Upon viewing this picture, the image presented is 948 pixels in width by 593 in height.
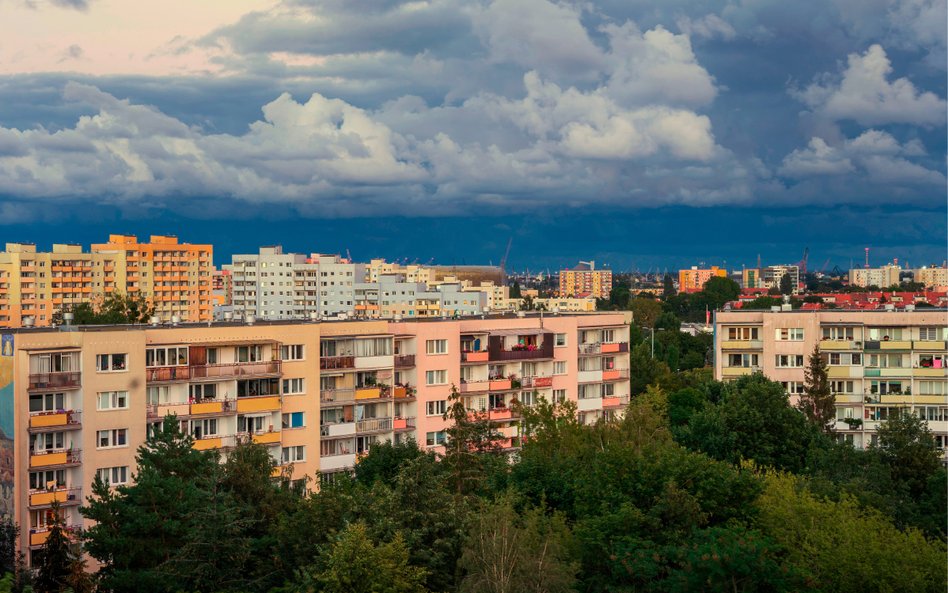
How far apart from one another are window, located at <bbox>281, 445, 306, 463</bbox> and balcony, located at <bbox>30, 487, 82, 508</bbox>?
25.3 ft

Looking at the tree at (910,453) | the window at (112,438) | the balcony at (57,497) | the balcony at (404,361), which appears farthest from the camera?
the balcony at (404,361)

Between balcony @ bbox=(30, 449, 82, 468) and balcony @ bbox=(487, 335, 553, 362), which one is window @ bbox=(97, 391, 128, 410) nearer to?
balcony @ bbox=(30, 449, 82, 468)

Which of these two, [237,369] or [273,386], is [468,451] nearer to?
[273,386]

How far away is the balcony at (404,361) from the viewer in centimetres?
4534

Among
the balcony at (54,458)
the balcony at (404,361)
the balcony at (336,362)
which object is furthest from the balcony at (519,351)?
the balcony at (54,458)

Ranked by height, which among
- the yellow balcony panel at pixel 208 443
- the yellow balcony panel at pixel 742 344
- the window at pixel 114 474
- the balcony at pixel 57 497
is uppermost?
the yellow balcony panel at pixel 742 344

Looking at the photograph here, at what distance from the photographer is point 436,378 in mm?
46594

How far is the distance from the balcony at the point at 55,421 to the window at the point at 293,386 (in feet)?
24.8

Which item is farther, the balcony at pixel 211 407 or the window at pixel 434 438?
the window at pixel 434 438

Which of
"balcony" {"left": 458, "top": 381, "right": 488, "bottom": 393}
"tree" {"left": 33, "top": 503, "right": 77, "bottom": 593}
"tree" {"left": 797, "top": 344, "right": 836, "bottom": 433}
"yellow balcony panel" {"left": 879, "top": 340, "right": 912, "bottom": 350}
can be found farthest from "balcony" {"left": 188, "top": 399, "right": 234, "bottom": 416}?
"yellow balcony panel" {"left": 879, "top": 340, "right": 912, "bottom": 350}

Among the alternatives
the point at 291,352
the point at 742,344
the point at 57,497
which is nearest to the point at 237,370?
the point at 291,352

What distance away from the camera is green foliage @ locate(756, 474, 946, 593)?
22656 millimetres

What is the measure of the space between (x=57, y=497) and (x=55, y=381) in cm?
348

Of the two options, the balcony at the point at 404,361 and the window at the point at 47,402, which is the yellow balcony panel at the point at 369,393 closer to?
the balcony at the point at 404,361
